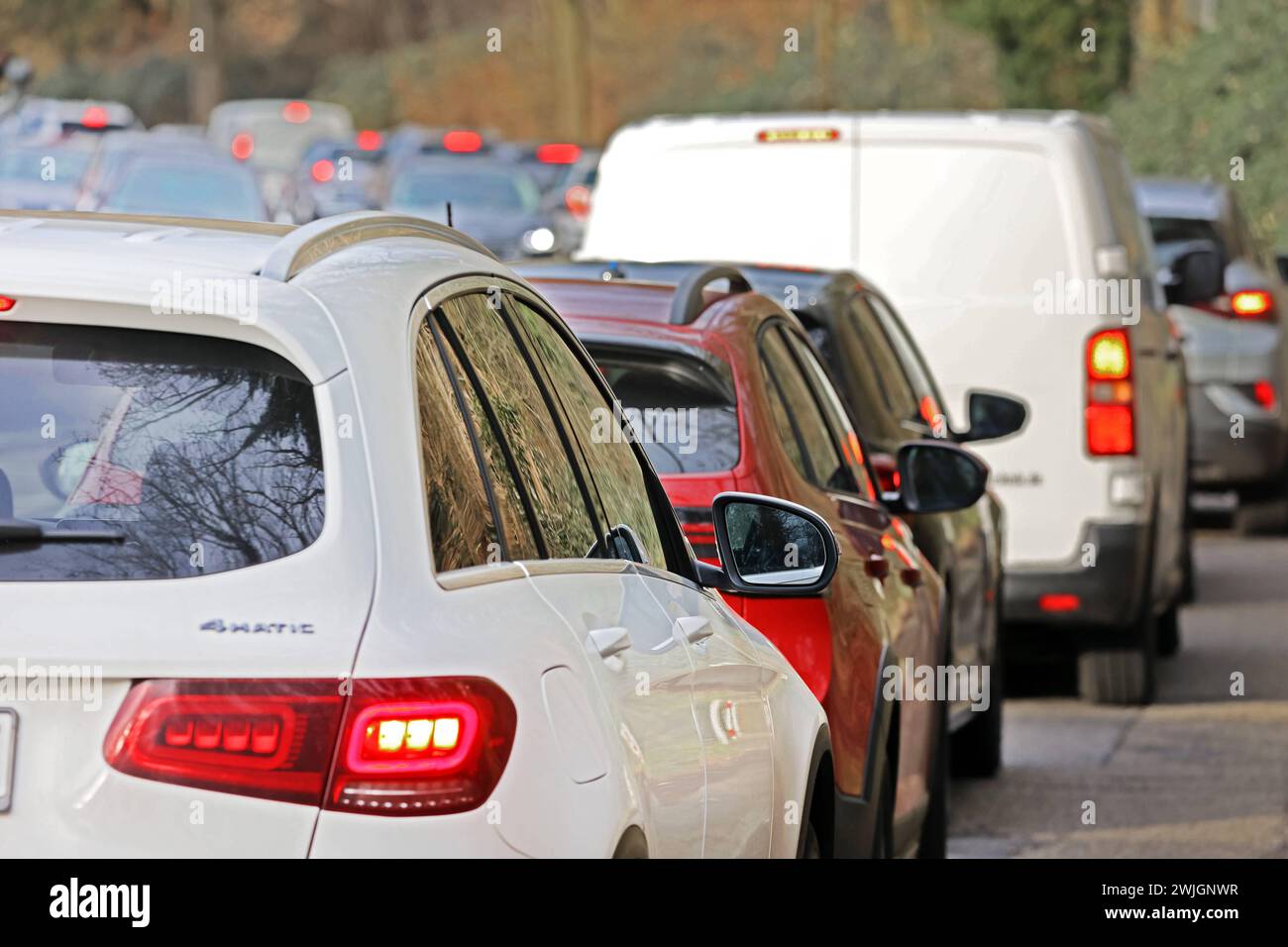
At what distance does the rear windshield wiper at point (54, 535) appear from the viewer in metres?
3.05

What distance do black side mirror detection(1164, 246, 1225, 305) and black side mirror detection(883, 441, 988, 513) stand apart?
6215 mm

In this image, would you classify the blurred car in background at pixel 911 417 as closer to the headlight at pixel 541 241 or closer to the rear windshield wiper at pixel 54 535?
the headlight at pixel 541 241

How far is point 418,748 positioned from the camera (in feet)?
9.73

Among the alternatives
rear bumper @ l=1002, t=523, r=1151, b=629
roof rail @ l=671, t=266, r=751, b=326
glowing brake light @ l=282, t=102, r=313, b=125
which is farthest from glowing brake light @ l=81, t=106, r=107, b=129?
roof rail @ l=671, t=266, r=751, b=326

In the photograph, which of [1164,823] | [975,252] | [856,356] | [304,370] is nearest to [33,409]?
[304,370]

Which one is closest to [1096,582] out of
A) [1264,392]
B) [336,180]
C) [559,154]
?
[1264,392]

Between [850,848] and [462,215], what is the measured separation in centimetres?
2842

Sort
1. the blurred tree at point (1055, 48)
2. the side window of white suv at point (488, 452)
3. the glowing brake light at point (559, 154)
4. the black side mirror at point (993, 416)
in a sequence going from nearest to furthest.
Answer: the side window of white suv at point (488, 452)
the black side mirror at point (993, 416)
the glowing brake light at point (559, 154)
the blurred tree at point (1055, 48)

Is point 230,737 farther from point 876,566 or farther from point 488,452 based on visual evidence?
point 876,566

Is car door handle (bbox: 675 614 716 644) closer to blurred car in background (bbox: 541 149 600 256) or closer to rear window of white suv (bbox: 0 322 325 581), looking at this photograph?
rear window of white suv (bbox: 0 322 325 581)

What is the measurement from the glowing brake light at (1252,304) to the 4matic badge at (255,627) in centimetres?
1426

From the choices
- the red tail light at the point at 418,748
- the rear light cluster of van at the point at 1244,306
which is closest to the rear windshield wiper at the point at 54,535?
the red tail light at the point at 418,748
